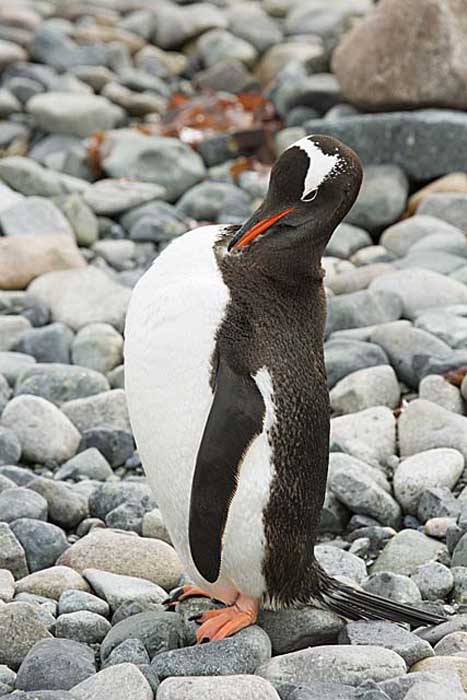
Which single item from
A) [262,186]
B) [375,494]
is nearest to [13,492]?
[375,494]

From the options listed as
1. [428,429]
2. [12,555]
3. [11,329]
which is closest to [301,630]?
[12,555]

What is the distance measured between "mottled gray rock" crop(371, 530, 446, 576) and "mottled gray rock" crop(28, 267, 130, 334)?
2.85 m

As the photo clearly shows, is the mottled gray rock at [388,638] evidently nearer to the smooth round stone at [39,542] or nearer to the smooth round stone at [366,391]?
the smooth round stone at [39,542]

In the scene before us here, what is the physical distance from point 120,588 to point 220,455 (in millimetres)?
866

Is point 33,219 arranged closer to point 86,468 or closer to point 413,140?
point 413,140

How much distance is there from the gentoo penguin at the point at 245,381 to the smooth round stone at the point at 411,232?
4.65 m

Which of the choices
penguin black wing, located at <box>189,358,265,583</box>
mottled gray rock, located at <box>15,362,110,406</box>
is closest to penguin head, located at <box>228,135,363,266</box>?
penguin black wing, located at <box>189,358,265,583</box>

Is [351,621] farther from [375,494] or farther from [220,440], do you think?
[375,494]

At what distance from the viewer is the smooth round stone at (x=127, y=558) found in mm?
4508

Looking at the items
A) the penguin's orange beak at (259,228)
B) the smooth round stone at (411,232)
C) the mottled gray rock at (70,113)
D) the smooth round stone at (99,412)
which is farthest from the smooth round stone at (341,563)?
the mottled gray rock at (70,113)

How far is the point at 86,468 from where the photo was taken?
5586 millimetres

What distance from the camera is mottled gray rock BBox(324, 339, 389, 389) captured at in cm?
627

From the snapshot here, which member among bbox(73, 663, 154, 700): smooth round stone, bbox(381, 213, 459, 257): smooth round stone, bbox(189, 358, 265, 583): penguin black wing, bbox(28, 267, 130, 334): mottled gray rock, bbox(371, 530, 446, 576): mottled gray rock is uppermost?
bbox(189, 358, 265, 583): penguin black wing

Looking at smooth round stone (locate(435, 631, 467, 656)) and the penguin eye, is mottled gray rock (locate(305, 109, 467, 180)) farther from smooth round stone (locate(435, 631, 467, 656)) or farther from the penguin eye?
smooth round stone (locate(435, 631, 467, 656))
